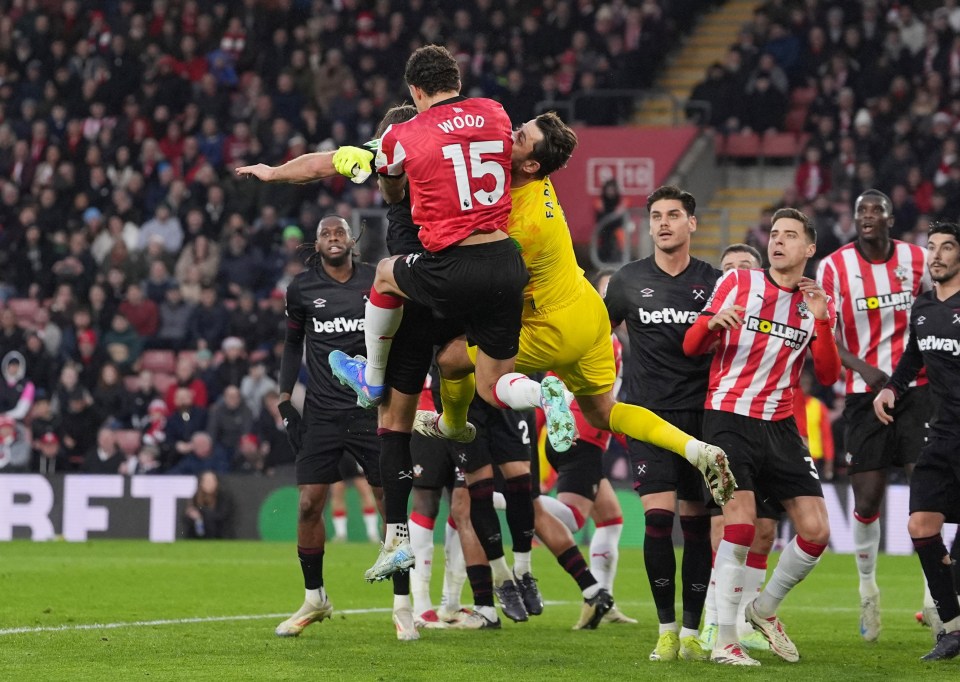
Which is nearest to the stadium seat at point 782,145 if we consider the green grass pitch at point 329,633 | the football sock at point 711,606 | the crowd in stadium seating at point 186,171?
the crowd in stadium seating at point 186,171

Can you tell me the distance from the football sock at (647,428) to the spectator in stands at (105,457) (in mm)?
12966

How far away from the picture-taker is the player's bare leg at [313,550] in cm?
979

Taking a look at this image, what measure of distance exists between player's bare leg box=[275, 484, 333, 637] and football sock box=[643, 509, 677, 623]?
218cm

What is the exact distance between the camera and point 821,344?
8641 mm

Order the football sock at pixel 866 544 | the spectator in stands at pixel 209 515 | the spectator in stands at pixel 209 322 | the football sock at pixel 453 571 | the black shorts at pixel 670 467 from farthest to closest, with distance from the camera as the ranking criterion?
the spectator in stands at pixel 209 322
the spectator in stands at pixel 209 515
the football sock at pixel 453 571
the football sock at pixel 866 544
the black shorts at pixel 670 467

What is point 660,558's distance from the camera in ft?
29.0

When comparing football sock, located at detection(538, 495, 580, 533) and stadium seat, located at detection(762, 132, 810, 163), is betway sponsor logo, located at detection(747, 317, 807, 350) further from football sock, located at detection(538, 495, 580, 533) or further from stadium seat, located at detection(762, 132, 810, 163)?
stadium seat, located at detection(762, 132, 810, 163)

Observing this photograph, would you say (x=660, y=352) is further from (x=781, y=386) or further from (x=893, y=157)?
(x=893, y=157)

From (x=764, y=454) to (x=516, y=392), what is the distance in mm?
1497

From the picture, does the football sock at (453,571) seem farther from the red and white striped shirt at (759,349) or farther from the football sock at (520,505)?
the red and white striped shirt at (759,349)

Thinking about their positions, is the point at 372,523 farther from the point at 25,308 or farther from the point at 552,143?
the point at 552,143

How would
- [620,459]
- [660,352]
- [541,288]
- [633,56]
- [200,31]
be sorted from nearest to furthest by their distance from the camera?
[541,288], [660,352], [620,459], [633,56], [200,31]

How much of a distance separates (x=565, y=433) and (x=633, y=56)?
18.6 m

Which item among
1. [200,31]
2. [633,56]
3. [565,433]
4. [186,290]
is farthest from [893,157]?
[565,433]
